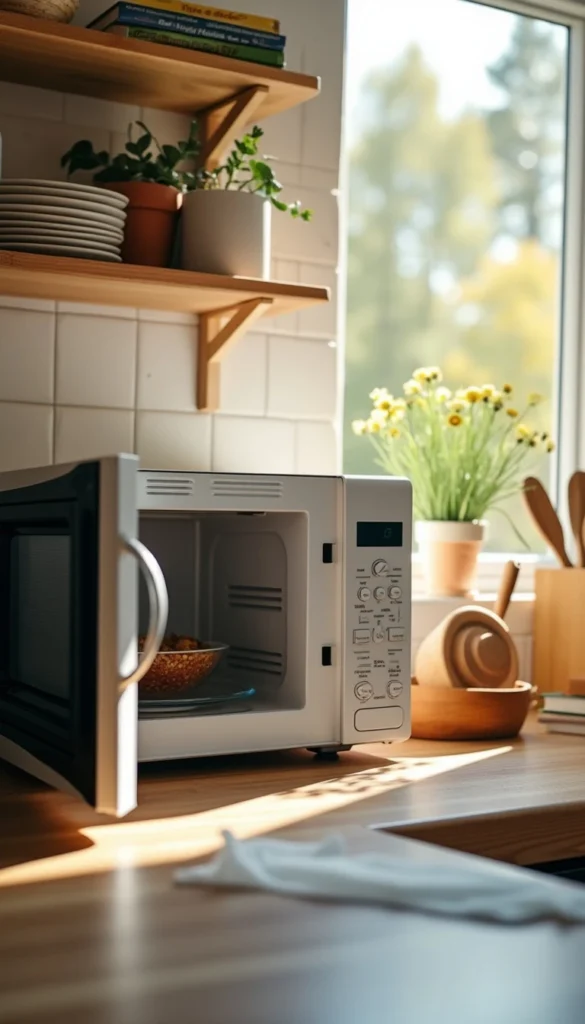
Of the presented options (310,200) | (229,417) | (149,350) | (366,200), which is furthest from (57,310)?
(366,200)

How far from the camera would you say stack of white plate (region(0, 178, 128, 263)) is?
1.57 m

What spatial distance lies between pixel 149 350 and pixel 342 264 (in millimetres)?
438

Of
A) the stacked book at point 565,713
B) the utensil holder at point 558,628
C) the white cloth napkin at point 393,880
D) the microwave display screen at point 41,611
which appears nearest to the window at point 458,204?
the utensil holder at point 558,628

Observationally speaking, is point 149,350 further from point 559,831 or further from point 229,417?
point 559,831

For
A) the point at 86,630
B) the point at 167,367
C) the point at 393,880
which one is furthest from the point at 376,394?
the point at 393,880

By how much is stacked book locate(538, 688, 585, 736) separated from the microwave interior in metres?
0.46

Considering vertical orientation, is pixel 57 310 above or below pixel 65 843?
above

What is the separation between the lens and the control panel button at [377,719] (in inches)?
63.1

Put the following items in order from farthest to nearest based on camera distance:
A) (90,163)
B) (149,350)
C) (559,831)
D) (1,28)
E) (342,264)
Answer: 1. (342,264)
2. (149,350)
3. (90,163)
4. (1,28)
5. (559,831)

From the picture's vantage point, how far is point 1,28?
1559 mm

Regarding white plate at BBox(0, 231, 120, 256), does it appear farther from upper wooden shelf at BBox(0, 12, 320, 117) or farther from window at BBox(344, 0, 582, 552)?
window at BBox(344, 0, 582, 552)

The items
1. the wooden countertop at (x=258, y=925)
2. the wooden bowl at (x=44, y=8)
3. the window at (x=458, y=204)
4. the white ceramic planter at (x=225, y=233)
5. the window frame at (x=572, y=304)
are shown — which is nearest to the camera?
the wooden countertop at (x=258, y=925)

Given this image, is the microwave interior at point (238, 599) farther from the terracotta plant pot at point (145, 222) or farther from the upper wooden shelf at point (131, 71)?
the upper wooden shelf at point (131, 71)

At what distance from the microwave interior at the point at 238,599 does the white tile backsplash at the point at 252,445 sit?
15 cm
